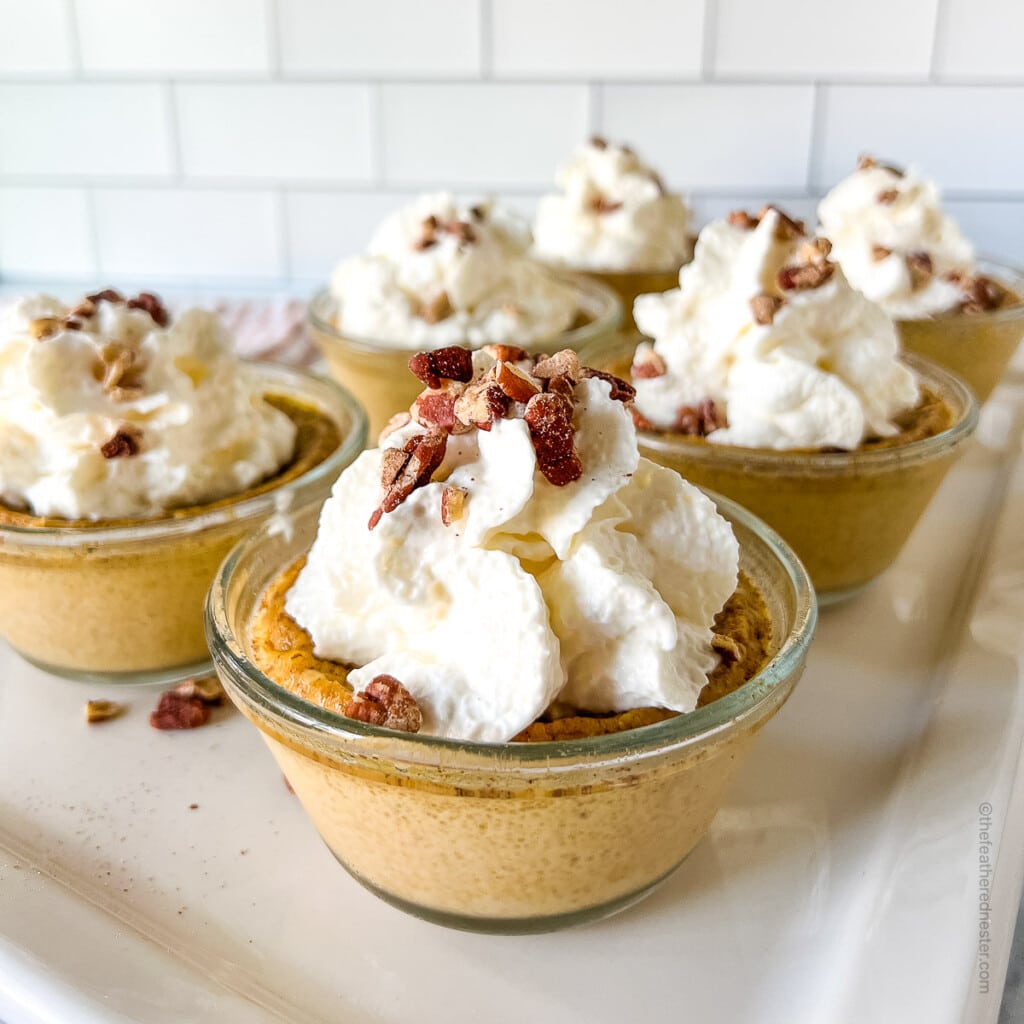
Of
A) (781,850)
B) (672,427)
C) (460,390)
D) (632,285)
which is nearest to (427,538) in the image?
(460,390)

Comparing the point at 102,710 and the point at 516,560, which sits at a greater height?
the point at 516,560

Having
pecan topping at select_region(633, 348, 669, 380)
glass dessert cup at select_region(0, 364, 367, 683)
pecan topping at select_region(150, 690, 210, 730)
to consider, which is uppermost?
pecan topping at select_region(633, 348, 669, 380)

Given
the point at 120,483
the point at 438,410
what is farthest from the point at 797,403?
the point at 120,483

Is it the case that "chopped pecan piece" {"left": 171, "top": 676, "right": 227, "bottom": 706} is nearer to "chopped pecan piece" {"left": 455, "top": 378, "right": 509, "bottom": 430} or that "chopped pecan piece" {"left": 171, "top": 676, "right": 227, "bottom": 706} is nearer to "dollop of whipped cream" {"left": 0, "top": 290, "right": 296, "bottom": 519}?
"dollop of whipped cream" {"left": 0, "top": 290, "right": 296, "bottom": 519}

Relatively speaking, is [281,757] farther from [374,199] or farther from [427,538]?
[374,199]

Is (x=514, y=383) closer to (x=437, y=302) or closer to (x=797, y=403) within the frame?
(x=797, y=403)

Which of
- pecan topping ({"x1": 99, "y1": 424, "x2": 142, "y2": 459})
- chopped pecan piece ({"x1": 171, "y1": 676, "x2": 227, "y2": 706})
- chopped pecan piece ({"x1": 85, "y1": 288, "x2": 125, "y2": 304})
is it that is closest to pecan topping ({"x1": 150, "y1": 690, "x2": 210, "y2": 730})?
chopped pecan piece ({"x1": 171, "y1": 676, "x2": 227, "y2": 706})
